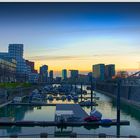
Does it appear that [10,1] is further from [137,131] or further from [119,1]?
[137,131]

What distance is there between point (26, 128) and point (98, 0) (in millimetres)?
11585

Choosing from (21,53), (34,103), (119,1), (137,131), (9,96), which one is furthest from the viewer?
(21,53)

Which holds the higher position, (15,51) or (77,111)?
(15,51)

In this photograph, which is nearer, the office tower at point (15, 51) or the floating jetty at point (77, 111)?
the floating jetty at point (77, 111)

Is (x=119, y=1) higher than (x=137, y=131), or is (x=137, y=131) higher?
(x=119, y=1)

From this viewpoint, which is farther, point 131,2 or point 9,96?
point 9,96

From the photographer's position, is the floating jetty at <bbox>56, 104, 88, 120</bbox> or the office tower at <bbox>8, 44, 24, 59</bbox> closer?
the floating jetty at <bbox>56, 104, 88, 120</bbox>

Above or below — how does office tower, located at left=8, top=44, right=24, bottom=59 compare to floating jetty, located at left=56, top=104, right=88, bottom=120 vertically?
above

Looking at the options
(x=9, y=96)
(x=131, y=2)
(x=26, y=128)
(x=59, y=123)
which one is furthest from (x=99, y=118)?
(x=9, y=96)

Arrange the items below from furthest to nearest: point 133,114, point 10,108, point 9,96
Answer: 1. point 9,96
2. point 10,108
3. point 133,114

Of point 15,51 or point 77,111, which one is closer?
point 77,111

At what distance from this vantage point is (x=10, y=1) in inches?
264

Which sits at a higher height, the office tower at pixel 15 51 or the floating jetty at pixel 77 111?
the office tower at pixel 15 51

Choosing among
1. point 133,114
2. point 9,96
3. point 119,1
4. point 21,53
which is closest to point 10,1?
point 119,1
